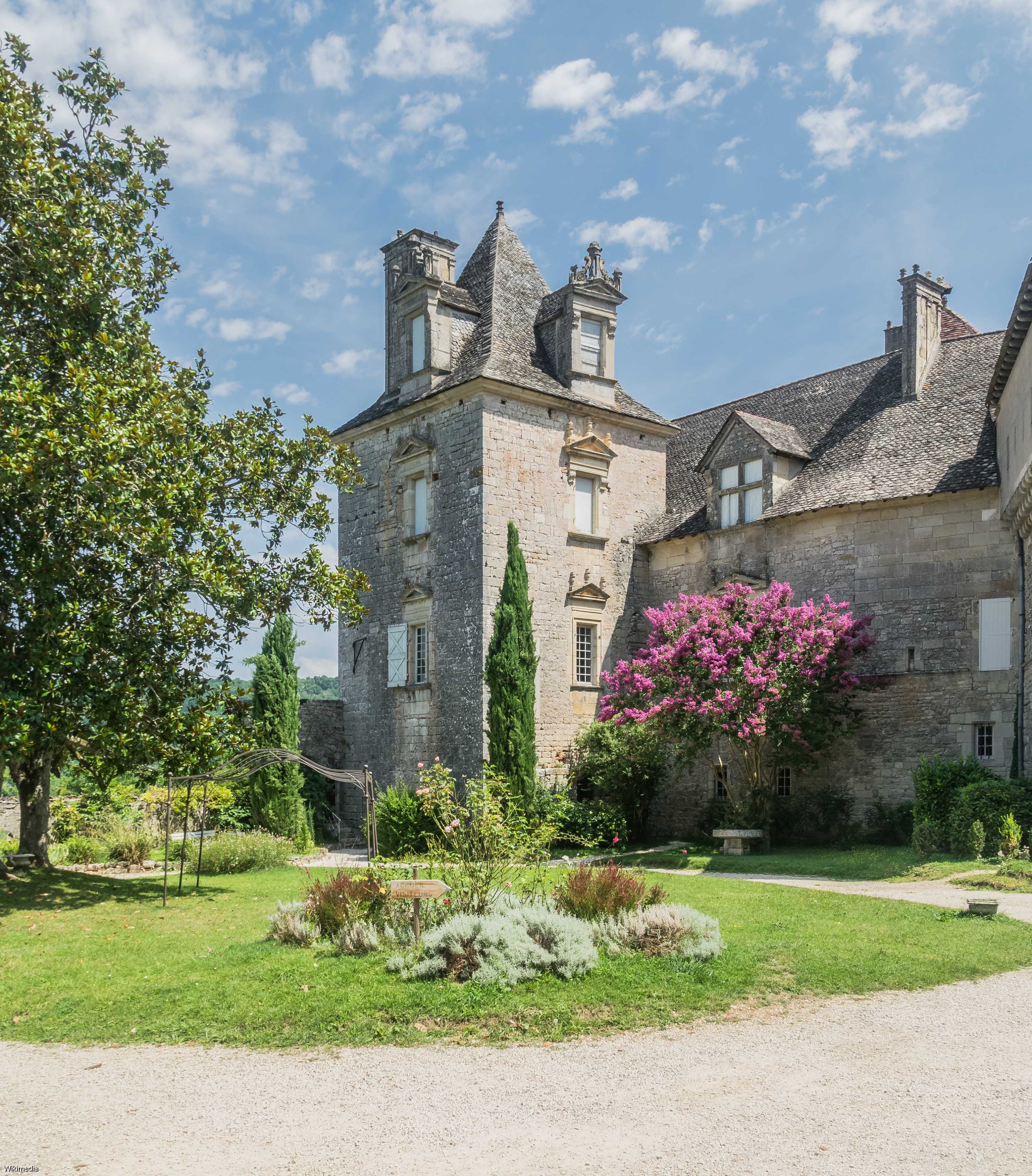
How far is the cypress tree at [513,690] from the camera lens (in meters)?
21.0

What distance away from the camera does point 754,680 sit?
62.8ft

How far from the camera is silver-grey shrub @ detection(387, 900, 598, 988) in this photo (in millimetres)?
8648

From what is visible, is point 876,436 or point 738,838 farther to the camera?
point 876,436

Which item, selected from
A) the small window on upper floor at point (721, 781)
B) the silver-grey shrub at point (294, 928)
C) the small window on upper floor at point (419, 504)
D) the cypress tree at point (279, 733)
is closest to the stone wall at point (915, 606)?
the small window on upper floor at point (721, 781)

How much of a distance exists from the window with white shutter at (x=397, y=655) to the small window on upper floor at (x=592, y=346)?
7.43 metres

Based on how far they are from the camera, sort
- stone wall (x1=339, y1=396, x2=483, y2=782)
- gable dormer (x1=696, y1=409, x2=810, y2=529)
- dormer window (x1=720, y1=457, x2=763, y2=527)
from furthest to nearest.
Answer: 1. dormer window (x1=720, y1=457, x2=763, y2=527)
2. gable dormer (x1=696, y1=409, x2=810, y2=529)
3. stone wall (x1=339, y1=396, x2=483, y2=782)

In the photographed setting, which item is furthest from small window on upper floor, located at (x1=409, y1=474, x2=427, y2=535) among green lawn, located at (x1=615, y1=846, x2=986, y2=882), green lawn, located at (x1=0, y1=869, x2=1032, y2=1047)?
green lawn, located at (x1=0, y1=869, x2=1032, y2=1047)

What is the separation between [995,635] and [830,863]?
18.2 feet

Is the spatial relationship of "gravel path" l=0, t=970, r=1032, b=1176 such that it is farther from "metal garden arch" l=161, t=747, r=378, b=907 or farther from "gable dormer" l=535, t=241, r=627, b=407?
"gable dormer" l=535, t=241, r=627, b=407

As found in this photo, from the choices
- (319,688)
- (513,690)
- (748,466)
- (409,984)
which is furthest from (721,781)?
(319,688)

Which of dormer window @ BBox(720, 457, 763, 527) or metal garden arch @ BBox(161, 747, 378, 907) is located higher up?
dormer window @ BBox(720, 457, 763, 527)

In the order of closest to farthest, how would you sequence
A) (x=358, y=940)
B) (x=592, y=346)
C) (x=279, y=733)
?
(x=358, y=940) < (x=279, y=733) < (x=592, y=346)

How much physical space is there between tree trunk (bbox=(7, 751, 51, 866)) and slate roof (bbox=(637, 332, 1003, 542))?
1412 cm

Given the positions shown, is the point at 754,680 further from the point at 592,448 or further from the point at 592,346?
the point at 592,346
